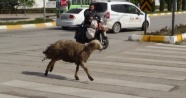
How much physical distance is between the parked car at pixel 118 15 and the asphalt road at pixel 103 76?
7.22 metres

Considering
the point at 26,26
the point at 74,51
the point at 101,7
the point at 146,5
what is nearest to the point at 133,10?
the point at 101,7

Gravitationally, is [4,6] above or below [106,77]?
above

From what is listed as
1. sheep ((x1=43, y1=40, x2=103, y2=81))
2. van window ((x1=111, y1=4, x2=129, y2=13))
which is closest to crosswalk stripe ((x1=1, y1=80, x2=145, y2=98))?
sheep ((x1=43, y1=40, x2=103, y2=81))

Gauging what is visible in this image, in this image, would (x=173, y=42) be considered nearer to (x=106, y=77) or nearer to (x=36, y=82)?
(x=106, y=77)

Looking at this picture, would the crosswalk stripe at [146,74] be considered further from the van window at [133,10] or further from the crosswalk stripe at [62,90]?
the van window at [133,10]

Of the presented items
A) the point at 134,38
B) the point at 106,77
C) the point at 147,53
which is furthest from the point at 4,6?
the point at 106,77

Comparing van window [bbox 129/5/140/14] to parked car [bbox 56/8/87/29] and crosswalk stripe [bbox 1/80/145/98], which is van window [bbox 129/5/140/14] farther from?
crosswalk stripe [bbox 1/80/145/98]

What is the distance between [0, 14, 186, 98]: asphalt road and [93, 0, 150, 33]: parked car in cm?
722

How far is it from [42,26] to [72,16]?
4148mm

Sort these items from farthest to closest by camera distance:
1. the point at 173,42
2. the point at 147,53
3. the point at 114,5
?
1. the point at 114,5
2. the point at 173,42
3. the point at 147,53

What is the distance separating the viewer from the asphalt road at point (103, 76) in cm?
696

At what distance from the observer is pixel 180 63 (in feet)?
35.0

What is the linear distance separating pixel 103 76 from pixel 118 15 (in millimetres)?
12357

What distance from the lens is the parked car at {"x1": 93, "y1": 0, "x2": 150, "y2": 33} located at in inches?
796
